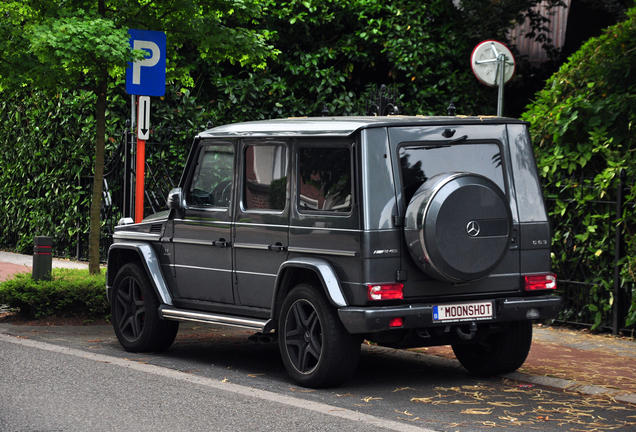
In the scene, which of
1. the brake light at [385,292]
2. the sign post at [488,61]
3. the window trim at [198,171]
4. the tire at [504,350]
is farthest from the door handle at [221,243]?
the sign post at [488,61]

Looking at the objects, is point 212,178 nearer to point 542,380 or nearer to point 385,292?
point 385,292

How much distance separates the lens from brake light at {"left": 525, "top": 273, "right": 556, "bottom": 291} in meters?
7.08

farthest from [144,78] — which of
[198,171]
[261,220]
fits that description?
[261,220]

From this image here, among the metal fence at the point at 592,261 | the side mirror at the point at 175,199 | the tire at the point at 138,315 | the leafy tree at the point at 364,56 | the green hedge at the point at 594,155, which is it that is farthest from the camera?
the leafy tree at the point at 364,56

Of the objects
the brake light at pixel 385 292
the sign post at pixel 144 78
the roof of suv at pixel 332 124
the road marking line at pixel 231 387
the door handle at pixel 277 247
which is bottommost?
the road marking line at pixel 231 387

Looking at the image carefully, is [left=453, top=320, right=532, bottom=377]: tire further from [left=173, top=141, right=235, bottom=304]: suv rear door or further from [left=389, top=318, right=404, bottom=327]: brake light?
[left=173, top=141, right=235, bottom=304]: suv rear door

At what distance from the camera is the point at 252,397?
21.6 ft

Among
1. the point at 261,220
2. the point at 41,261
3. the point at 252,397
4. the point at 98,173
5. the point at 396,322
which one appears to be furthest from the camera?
the point at 98,173

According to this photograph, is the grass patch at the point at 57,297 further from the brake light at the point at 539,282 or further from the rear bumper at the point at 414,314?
the brake light at the point at 539,282

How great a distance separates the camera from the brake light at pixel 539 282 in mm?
7082

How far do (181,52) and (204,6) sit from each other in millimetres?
5183

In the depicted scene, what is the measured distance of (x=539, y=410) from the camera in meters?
6.32

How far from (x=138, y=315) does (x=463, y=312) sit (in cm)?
325

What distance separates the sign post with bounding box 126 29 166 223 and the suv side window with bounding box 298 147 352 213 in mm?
3723
